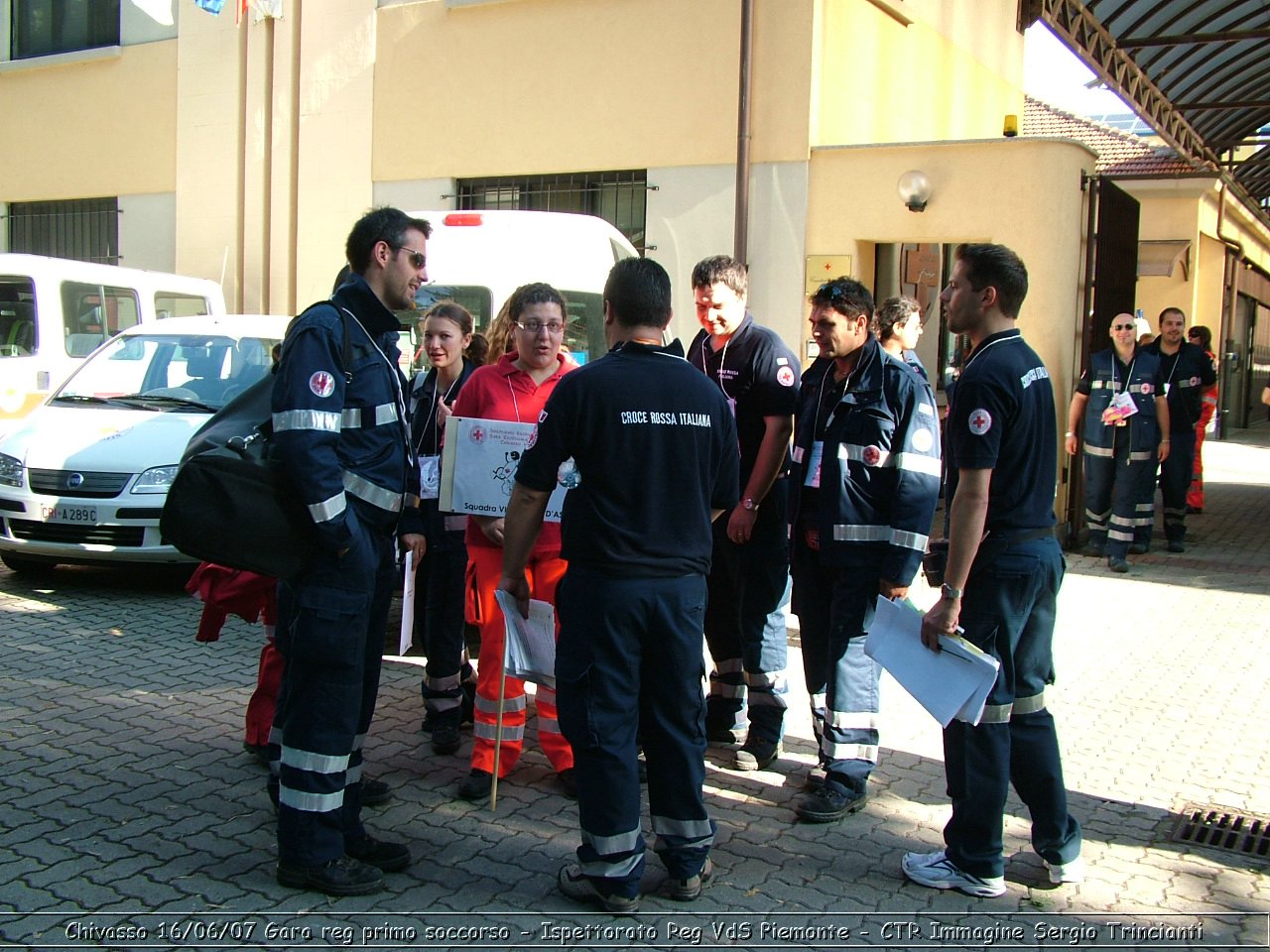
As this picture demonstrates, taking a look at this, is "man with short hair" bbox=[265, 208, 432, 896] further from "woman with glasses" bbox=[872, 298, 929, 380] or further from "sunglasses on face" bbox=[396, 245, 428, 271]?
"woman with glasses" bbox=[872, 298, 929, 380]

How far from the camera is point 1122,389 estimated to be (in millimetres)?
10438

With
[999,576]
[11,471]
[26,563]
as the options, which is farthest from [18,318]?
[999,576]

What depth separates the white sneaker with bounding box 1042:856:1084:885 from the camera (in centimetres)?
412

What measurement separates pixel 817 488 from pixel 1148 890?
73.8 inches

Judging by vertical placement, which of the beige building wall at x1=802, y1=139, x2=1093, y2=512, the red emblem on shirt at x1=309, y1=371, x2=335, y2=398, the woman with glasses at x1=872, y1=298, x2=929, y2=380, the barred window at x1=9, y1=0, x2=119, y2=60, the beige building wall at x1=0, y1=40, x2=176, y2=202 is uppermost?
the barred window at x1=9, y1=0, x2=119, y2=60

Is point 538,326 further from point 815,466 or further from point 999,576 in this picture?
point 999,576

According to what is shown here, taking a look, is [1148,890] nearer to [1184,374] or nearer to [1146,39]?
[1184,374]

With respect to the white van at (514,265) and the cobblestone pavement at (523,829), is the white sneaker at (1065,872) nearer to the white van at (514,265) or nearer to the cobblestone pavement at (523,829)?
the cobblestone pavement at (523,829)

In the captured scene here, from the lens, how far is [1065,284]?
10844 mm

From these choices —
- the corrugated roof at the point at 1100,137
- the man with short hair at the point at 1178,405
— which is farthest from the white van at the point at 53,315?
the corrugated roof at the point at 1100,137

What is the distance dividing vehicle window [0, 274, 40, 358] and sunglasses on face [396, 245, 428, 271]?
786 cm

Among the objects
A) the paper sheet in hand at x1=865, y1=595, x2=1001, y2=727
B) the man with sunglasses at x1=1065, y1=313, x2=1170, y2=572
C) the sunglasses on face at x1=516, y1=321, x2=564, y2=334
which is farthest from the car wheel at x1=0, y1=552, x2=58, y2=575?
the man with sunglasses at x1=1065, y1=313, x2=1170, y2=572

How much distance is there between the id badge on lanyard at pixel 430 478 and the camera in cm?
554

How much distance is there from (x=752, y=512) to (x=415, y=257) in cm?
191
